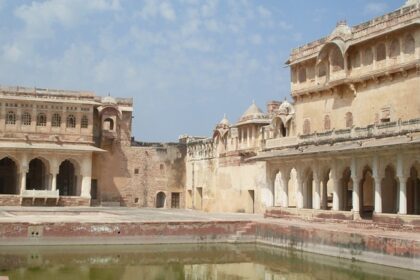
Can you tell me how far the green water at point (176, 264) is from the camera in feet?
48.9

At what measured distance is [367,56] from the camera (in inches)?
908

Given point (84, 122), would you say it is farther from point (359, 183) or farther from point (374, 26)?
point (359, 183)

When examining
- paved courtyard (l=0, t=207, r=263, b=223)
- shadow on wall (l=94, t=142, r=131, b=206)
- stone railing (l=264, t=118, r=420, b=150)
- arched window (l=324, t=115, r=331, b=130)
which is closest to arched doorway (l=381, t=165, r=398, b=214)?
stone railing (l=264, t=118, r=420, b=150)

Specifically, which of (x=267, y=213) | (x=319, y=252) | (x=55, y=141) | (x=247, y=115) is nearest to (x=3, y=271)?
(x=319, y=252)

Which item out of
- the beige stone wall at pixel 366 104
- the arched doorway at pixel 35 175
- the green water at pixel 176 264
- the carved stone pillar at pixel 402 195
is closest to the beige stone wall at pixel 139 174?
the arched doorway at pixel 35 175

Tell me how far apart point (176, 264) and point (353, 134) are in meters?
7.86

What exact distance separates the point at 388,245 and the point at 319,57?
1187cm

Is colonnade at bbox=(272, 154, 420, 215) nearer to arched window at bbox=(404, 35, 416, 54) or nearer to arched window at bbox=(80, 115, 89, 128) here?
arched window at bbox=(404, 35, 416, 54)

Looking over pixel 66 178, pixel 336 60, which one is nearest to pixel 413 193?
pixel 336 60

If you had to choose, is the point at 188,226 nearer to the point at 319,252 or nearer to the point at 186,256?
the point at 186,256

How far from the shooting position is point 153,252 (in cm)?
1902

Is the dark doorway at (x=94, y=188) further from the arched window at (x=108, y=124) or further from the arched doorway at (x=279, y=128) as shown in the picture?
the arched doorway at (x=279, y=128)

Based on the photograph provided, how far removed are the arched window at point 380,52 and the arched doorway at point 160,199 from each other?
2059 cm

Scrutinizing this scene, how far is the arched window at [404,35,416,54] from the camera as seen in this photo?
68.2 feet
